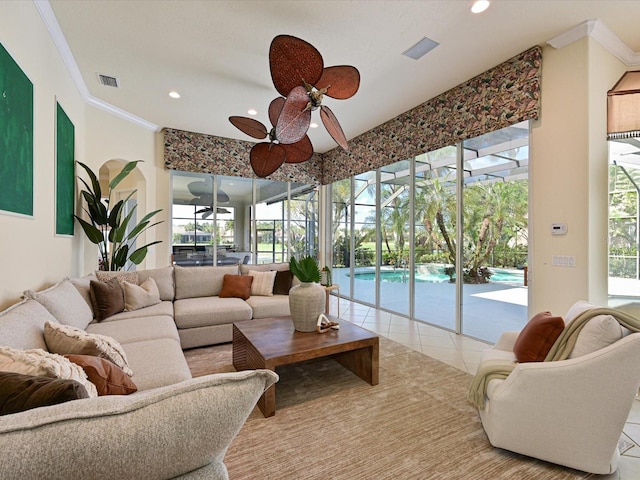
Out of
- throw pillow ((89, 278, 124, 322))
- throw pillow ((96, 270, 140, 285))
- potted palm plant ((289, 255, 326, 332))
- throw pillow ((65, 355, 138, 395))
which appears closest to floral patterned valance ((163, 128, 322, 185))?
throw pillow ((96, 270, 140, 285))

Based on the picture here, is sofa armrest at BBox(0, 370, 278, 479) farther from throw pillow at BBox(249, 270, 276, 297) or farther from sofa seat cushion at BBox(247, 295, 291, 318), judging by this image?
throw pillow at BBox(249, 270, 276, 297)

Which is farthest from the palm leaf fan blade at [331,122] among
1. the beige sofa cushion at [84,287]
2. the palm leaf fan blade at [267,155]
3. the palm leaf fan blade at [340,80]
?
the beige sofa cushion at [84,287]

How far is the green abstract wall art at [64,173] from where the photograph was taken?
312 centimetres

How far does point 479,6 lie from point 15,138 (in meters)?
3.75

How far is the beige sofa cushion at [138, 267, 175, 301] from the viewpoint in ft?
12.3

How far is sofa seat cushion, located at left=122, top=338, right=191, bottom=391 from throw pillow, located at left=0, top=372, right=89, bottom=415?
902mm

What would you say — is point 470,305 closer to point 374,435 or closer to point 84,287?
point 374,435

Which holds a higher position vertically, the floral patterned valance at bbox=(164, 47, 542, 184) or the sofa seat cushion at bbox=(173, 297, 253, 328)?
the floral patterned valance at bbox=(164, 47, 542, 184)

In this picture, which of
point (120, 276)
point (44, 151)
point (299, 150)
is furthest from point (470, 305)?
point (44, 151)

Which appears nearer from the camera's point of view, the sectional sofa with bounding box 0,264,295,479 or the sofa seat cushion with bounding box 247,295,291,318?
the sectional sofa with bounding box 0,264,295,479

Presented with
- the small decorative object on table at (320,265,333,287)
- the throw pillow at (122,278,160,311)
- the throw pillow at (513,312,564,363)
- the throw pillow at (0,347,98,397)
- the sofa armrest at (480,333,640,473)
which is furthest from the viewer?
the small decorative object on table at (320,265,333,287)

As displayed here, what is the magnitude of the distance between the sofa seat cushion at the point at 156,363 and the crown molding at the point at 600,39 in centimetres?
423

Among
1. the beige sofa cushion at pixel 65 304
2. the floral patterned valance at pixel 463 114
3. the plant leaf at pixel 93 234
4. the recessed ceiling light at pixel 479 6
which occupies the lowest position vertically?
the beige sofa cushion at pixel 65 304

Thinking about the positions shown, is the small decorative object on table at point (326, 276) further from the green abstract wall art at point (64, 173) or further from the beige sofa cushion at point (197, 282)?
the green abstract wall art at point (64, 173)
